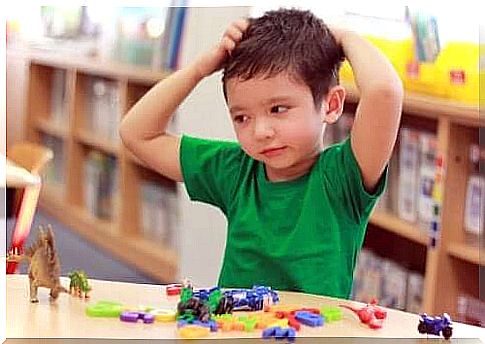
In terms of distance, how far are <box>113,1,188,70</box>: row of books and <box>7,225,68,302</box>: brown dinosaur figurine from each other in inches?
11.9

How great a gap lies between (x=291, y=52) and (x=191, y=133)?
136 mm

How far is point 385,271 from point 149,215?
31 cm

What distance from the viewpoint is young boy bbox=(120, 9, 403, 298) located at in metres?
0.71

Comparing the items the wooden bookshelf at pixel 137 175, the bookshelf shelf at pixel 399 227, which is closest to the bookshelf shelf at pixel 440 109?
the wooden bookshelf at pixel 137 175

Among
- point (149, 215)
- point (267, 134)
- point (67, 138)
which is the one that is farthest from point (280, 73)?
point (149, 215)

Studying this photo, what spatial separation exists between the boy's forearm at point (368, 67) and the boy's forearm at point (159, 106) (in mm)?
118

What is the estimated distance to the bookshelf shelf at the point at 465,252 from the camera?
3.48 feet

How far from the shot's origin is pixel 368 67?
2.30 ft

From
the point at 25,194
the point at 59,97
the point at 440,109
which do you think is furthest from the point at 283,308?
the point at 59,97

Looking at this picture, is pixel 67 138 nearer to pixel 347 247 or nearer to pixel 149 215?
pixel 149 215

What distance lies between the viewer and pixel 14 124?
93 cm

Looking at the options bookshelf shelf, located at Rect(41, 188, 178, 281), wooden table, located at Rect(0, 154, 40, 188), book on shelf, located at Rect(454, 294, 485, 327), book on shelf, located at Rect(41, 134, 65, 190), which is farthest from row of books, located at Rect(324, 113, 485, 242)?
wooden table, located at Rect(0, 154, 40, 188)

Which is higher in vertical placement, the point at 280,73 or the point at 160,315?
the point at 280,73

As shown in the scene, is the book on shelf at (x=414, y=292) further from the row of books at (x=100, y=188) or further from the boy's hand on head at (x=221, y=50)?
the boy's hand on head at (x=221, y=50)
